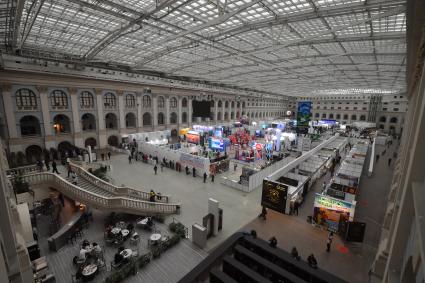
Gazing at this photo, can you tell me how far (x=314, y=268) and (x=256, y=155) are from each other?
15698mm

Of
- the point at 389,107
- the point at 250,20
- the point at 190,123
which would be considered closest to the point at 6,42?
the point at 250,20

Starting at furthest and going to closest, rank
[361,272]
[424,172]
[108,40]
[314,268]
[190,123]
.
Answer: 1. [190,123]
2. [108,40]
3. [361,272]
4. [314,268]
5. [424,172]

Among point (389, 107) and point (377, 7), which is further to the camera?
point (389, 107)

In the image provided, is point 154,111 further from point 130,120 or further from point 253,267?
point 253,267

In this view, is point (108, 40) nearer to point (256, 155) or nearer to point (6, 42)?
point (6, 42)

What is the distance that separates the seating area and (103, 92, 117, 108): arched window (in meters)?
23.6

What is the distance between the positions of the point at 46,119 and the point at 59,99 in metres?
2.48

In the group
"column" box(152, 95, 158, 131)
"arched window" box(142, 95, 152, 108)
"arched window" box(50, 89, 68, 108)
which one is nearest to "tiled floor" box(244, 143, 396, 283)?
"arched window" box(50, 89, 68, 108)

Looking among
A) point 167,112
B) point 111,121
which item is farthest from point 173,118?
point 111,121

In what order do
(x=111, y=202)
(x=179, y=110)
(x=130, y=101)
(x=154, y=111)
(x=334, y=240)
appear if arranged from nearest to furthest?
(x=334, y=240) < (x=111, y=202) < (x=130, y=101) < (x=154, y=111) < (x=179, y=110)

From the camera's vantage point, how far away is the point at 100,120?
24.4 m

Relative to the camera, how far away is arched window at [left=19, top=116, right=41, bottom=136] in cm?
1984

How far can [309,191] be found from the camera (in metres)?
15.0

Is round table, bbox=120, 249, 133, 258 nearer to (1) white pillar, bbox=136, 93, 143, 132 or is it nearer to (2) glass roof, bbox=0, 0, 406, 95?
(2) glass roof, bbox=0, 0, 406, 95
